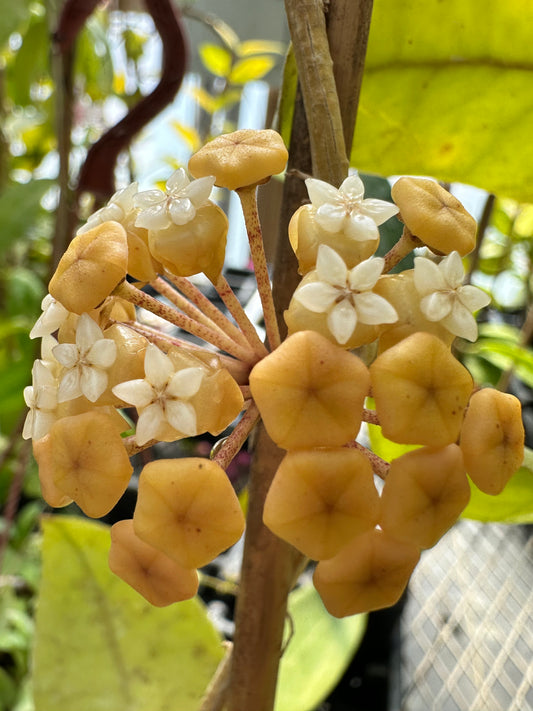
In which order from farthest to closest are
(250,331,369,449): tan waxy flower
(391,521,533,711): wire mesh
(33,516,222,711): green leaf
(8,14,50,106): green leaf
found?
1. (8,14,50,106): green leaf
2. (391,521,533,711): wire mesh
3. (33,516,222,711): green leaf
4. (250,331,369,449): tan waxy flower

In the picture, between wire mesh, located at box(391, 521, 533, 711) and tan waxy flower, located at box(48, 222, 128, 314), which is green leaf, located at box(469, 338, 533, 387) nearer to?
wire mesh, located at box(391, 521, 533, 711)

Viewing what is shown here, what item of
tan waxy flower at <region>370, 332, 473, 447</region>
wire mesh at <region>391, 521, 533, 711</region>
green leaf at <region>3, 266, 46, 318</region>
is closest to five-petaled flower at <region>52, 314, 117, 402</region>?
tan waxy flower at <region>370, 332, 473, 447</region>

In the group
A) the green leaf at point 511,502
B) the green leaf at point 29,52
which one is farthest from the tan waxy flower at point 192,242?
the green leaf at point 29,52

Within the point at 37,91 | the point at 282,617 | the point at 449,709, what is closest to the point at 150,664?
the point at 282,617

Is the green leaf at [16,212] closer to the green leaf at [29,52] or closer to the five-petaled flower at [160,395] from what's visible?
the green leaf at [29,52]

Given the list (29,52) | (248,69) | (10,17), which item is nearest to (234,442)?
(10,17)

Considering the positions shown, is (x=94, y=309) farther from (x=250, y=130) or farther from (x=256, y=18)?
(x=256, y=18)

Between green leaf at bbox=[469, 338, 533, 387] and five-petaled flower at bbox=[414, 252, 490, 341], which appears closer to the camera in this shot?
five-petaled flower at bbox=[414, 252, 490, 341]
